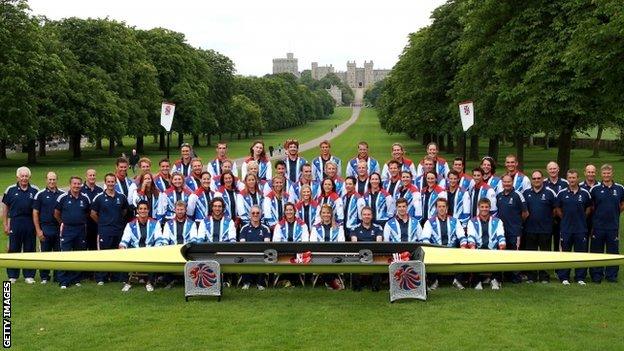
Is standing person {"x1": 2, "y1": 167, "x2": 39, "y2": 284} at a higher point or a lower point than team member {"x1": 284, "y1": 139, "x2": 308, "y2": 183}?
lower

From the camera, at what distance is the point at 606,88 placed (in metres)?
20.2

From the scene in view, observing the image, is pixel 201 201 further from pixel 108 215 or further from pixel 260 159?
pixel 260 159

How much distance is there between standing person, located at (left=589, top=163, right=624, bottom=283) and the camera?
36.2 feet

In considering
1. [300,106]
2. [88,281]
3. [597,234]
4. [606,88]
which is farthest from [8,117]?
[300,106]

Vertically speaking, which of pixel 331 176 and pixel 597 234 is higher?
pixel 331 176

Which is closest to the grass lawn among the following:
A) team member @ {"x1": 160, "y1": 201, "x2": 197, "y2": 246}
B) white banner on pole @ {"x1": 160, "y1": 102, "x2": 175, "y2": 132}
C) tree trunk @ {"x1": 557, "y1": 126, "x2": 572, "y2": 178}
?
team member @ {"x1": 160, "y1": 201, "x2": 197, "y2": 246}

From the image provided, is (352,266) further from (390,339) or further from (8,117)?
(8,117)

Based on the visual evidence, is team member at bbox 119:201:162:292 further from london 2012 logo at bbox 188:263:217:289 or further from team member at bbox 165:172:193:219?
london 2012 logo at bbox 188:263:217:289

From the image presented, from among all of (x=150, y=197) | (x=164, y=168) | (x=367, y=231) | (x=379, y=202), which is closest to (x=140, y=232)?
(x=150, y=197)

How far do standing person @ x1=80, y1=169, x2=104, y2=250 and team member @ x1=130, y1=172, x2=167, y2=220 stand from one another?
66 cm

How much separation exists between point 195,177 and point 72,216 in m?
2.56

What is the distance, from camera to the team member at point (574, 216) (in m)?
11.1

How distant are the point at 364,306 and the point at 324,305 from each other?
62 cm

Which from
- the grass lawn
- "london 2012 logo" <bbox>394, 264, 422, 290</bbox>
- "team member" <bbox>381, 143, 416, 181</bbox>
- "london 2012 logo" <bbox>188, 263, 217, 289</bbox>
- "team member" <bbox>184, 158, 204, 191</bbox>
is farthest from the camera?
"team member" <bbox>381, 143, 416, 181</bbox>
